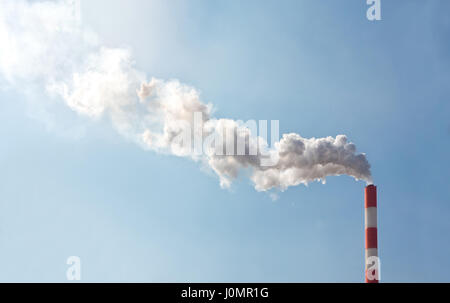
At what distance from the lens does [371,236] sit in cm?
3753

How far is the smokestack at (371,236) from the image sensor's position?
36338 millimetres

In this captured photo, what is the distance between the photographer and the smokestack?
119 ft
